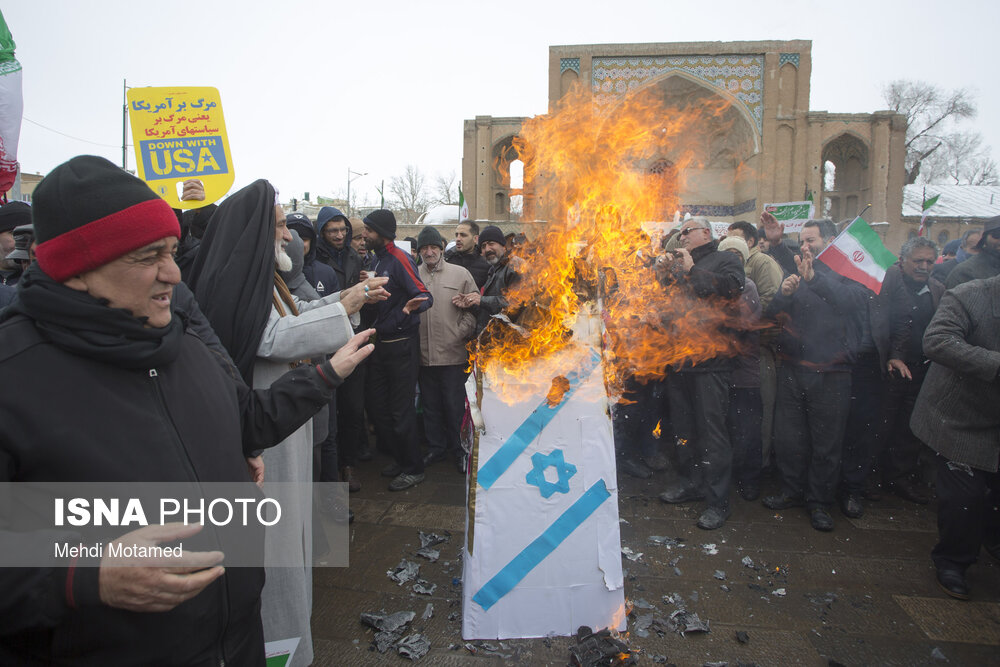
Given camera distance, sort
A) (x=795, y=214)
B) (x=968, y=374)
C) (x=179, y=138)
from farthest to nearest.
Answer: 1. (x=795, y=214)
2. (x=179, y=138)
3. (x=968, y=374)

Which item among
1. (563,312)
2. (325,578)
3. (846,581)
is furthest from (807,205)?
(325,578)

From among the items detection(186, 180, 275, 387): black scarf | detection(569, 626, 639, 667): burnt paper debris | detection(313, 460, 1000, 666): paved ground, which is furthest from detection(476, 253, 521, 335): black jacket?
detection(569, 626, 639, 667): burnt paper debris

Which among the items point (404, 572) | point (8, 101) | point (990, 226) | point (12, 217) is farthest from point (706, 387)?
point (8, 101)

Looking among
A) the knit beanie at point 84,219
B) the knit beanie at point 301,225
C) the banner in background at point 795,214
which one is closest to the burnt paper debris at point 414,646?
the knit beanie at point 84,219

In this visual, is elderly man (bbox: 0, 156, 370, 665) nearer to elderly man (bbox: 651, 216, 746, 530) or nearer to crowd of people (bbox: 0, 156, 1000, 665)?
crowd of people (bbox: 0, 156, 1000, 665)

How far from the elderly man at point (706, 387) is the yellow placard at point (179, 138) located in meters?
3.77

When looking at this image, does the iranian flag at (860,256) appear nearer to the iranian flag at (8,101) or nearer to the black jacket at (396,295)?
the black jacket at (396,295)

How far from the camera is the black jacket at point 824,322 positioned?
4523 millimetres

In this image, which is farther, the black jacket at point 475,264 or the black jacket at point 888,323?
the black jacket at point 475,264

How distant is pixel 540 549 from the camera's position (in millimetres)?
2877

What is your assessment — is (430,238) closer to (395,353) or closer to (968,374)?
(395,353)

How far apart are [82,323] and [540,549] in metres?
2.28

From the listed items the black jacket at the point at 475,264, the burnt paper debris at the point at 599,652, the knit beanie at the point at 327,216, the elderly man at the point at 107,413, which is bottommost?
the burnt paper debris at the point at 599,652

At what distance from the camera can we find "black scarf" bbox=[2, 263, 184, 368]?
4.39 ft
